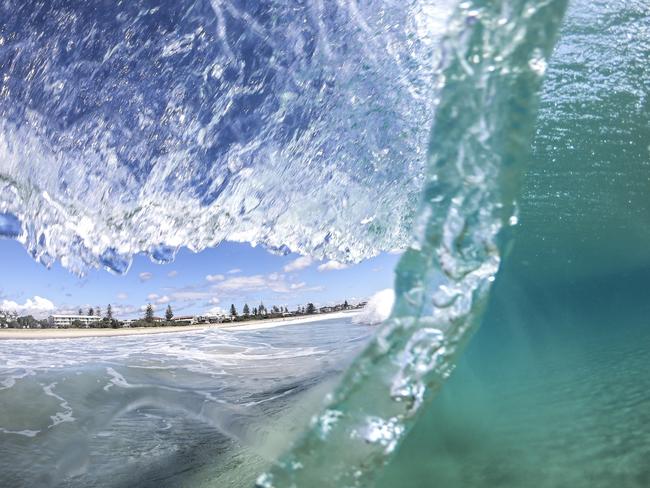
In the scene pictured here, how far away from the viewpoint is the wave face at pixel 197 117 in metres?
4.44

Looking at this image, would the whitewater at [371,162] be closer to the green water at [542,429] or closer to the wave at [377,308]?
the green water at [542,429]

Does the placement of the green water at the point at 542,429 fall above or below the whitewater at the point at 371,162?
below

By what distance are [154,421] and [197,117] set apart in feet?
12.2

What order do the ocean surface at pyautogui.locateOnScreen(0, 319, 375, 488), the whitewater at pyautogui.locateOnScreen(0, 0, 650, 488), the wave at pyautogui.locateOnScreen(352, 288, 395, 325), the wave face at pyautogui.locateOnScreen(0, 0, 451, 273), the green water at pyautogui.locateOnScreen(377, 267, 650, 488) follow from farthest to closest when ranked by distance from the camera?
the wave at pyautogui.locateOnScreen(352, 288, 395, 325), the wave face at pyautogui.locateOnScreen(0, 0, 451, 273), the ocean surface at pyautogui.locateOnScreen(0, 319, 375, 488), the green water at pyautogui.locateOnScreen(377, 267, 650, 488), the whitewater at pyautogui.locateOnScreen(0, 0, 650, 488)

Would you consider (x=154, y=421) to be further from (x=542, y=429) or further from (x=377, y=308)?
(x=377, y=308)

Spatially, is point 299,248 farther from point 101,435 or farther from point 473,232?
point 473,232

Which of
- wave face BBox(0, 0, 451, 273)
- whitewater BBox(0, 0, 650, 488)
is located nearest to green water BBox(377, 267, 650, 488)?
whitewater BBox(0, 0, 650, 488)

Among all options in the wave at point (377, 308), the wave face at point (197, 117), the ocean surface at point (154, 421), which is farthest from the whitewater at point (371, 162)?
the wave at point (377, 308)

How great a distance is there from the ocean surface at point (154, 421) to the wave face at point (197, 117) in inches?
83.3

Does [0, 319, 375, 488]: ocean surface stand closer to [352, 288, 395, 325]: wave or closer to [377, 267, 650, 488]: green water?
[377, 267, 650, 488]: green water

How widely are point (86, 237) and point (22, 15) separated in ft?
10.3

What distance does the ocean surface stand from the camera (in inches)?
130

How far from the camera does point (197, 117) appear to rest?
204 inches

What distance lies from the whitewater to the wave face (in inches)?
1.0
